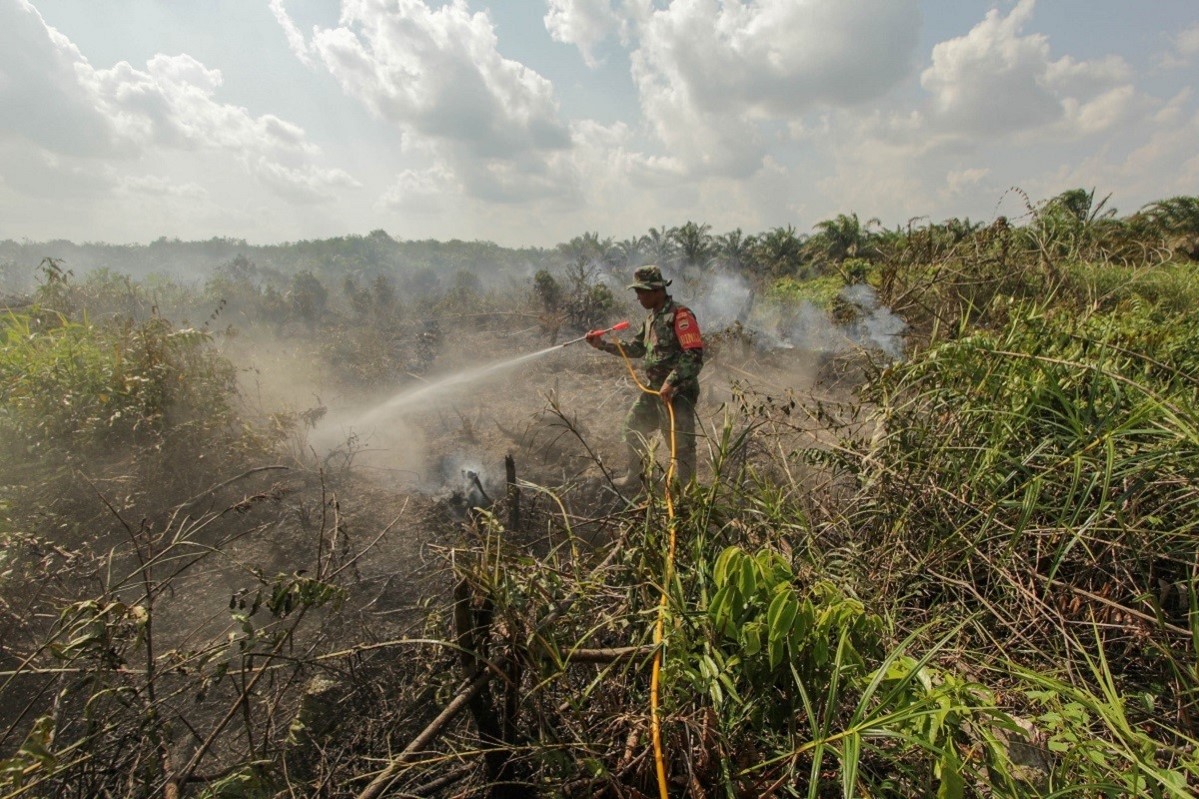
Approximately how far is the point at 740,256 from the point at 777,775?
18925mm

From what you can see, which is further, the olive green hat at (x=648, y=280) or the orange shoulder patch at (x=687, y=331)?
the olive green hat at (x=648, y=280)

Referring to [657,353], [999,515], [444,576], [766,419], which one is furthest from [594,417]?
[999,515]

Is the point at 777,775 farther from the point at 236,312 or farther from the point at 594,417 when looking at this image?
the point at 236,312

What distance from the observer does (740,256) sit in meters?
18.8

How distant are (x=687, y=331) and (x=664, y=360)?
0.37m

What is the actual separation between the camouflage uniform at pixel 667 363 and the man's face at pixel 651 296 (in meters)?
0.05

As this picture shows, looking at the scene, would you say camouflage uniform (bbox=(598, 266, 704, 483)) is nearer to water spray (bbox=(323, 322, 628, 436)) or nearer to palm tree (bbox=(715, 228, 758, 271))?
water spray (bbox=(323, 322, 628, 436))

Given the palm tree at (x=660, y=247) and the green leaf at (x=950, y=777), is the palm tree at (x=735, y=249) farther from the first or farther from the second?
the green leaf at (x=950, y=777)

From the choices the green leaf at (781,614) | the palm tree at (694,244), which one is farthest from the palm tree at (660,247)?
the green leaf at (781,614)

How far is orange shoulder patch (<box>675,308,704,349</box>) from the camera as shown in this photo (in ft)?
15.1

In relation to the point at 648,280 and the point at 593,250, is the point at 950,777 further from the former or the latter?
the point at 593,250

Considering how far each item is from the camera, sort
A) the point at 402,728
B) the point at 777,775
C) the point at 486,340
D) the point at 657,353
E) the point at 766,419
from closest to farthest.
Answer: the point at 777,775, the point at 402,728, the point at 766,419, the point at 657,353, the point at 486,340

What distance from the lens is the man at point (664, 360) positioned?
14.9 feet

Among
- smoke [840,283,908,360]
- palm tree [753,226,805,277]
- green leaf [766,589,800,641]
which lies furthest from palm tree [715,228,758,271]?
green leaf [766,589,800,641]
